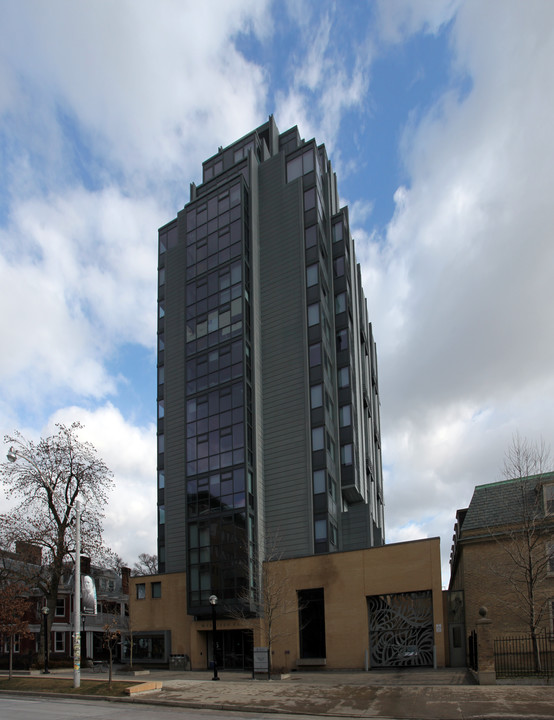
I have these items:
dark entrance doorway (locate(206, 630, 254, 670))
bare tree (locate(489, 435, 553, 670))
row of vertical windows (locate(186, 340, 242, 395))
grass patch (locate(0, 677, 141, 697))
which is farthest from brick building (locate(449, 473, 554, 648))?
row of vertical windows (locate(186, 340, 242, 395))

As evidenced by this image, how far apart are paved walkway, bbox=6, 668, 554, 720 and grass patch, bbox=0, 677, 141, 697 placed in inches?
69.9

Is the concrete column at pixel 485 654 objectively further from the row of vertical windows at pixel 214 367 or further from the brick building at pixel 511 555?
the row of vertical windows at pixel 214 367

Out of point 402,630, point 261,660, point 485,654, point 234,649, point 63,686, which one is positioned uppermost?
point 485,654

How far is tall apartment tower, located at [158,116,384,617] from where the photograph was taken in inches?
1699

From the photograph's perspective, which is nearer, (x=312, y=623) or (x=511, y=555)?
(x=511, y=555)

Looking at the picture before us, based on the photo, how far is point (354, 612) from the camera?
32.5 meters

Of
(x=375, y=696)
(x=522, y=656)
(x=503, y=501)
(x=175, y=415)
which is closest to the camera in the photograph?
(x=375, y=696)

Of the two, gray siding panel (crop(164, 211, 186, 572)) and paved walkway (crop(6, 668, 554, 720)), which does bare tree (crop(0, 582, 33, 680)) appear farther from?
gray siding panel (crop(164, 211, 186, 572))

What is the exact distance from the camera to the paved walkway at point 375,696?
17.2 metres

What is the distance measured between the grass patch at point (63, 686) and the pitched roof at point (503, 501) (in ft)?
57.6

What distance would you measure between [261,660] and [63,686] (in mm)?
9569

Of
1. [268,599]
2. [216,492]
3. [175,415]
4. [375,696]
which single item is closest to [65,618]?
[175,415]

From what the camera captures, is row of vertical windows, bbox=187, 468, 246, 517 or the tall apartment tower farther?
the tall apartment tower

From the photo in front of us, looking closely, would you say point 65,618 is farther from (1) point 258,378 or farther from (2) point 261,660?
(2) point 261,660
